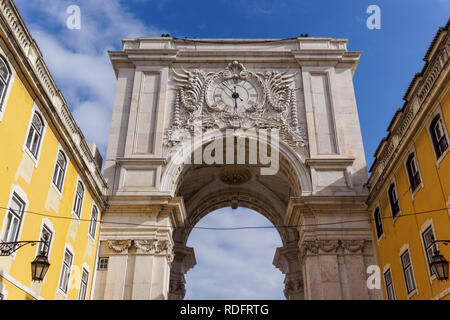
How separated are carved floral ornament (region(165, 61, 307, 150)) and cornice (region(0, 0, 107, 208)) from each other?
7815 mm

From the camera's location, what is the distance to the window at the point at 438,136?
14992 millimetres

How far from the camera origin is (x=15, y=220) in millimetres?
13898

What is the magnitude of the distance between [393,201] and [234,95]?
42.5ft

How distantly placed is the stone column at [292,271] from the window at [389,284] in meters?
12.9

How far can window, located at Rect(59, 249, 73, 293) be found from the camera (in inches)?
711

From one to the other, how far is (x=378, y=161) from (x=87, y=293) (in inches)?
639

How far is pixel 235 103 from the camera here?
28.7 meters

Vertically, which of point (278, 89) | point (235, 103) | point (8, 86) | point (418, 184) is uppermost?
point (278, 89)

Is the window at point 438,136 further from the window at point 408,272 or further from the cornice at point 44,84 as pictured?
the cornice at point 44,84

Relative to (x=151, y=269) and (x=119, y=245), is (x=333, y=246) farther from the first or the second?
(x=119, y=245)

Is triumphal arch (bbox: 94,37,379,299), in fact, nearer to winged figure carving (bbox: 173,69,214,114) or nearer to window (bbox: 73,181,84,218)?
winged figure carving (bbox: 173,69,214,114)

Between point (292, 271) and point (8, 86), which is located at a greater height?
point (292, 271)

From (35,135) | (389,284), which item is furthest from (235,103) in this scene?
(35,135)
